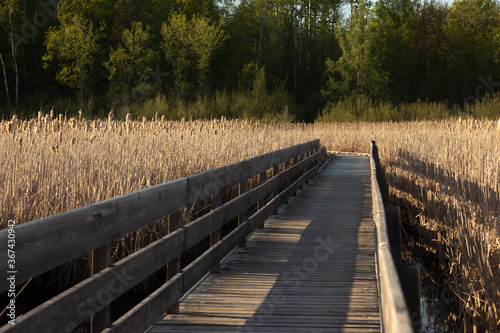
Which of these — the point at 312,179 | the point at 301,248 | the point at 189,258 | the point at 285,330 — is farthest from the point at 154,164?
the point at 312,179

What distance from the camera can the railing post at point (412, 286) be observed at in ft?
9.64

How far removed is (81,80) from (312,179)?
2553cm

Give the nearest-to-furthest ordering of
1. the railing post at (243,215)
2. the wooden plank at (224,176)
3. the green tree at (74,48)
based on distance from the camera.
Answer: the wooden plank at (224,176) < the railing post at (243,215) < the green tree at (74,48)

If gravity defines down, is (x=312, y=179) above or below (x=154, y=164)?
below

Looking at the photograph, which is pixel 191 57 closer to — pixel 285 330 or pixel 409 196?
pixel 409 196

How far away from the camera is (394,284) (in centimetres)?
176

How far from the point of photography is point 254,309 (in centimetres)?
409

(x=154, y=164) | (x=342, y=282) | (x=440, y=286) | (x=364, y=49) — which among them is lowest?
(x=440, y=286)

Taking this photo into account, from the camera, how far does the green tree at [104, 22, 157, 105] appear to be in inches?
1385

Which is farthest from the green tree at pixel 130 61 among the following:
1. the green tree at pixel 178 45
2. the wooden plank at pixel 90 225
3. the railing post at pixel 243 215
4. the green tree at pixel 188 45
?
the wooden plank at pixel 90 225

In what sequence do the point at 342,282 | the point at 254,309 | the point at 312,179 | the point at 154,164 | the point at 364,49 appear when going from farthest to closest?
1. the point at 364,49
2. the point at 312,179
3. the point at 154,164
4. the point at 342,282
5. the point at 254,309

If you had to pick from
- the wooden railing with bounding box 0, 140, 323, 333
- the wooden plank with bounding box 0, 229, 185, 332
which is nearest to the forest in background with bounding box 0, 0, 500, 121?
the wooden railing with bounding box 0, 140, 323, 333

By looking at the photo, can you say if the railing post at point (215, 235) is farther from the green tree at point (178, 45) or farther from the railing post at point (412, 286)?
the green tree at point (178, 45)

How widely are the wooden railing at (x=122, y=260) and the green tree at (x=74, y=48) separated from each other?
1199 inches
